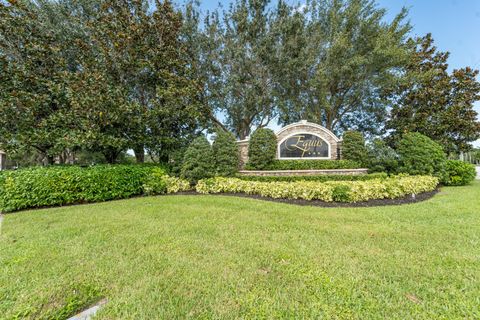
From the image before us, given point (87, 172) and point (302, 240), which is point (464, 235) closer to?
point (302, 240)

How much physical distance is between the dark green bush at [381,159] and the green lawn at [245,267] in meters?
5.23

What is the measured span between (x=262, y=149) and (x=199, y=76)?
5.45 metres

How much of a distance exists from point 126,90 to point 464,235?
11.1 meters

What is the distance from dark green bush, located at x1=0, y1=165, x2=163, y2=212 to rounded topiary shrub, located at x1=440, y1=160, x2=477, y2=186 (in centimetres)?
1350

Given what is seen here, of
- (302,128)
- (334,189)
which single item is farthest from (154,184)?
(302,128)

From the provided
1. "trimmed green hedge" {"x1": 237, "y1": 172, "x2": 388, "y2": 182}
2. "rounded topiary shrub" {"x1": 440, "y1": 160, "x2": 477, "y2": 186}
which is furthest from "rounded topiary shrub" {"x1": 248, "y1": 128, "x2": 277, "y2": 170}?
"rounded topiary shrub" {"x1": 440, "y1": 160, "x2": 477, "y2": 186}

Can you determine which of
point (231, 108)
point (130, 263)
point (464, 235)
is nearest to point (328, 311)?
point (130, 263)

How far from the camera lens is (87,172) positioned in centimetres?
652

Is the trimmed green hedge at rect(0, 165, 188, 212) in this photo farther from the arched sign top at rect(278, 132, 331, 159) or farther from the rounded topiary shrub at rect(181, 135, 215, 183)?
the arched sign top at rect(278, 132, 331, 159)

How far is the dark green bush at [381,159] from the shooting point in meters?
9.28

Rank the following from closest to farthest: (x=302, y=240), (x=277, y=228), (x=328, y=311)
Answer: (x=328, y=311)
(x=302, y=240)
(x=277, y=228)

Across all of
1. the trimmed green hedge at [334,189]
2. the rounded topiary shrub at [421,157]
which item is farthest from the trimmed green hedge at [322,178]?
the rounded topiary shrub at [421,157]

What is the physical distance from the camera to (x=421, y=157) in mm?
8641

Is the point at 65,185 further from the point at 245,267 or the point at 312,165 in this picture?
the point at 312,165
